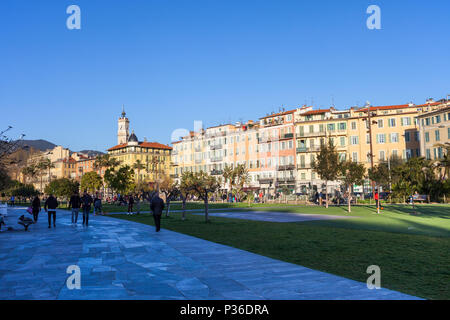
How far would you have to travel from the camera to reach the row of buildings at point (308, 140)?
68188 mm

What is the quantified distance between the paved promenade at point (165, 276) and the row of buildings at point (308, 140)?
52.5 meters

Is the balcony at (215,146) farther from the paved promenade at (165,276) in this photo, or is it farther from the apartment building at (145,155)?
the paved promenade at (165,276)

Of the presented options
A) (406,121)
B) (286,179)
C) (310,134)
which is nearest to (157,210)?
(286,179)

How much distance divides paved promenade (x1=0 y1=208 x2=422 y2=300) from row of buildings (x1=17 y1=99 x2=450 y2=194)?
5251 centimetres

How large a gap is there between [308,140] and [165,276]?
70685mm

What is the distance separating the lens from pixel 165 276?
7305 millimetres

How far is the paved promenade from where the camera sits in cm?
595

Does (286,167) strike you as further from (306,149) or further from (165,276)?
(165,276)

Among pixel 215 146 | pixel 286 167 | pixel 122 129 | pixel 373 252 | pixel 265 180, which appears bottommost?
pixel 373 252

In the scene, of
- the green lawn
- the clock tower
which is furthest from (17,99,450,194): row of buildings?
the clock tower

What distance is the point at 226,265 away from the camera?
8.38 meters

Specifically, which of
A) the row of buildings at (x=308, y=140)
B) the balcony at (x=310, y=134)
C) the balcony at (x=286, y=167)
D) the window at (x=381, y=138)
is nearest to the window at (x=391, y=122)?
the row of buildings at (x=308, y=140)

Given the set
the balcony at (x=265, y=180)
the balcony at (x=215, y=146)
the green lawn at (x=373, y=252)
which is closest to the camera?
the green lawn at (x=373, y=252)
